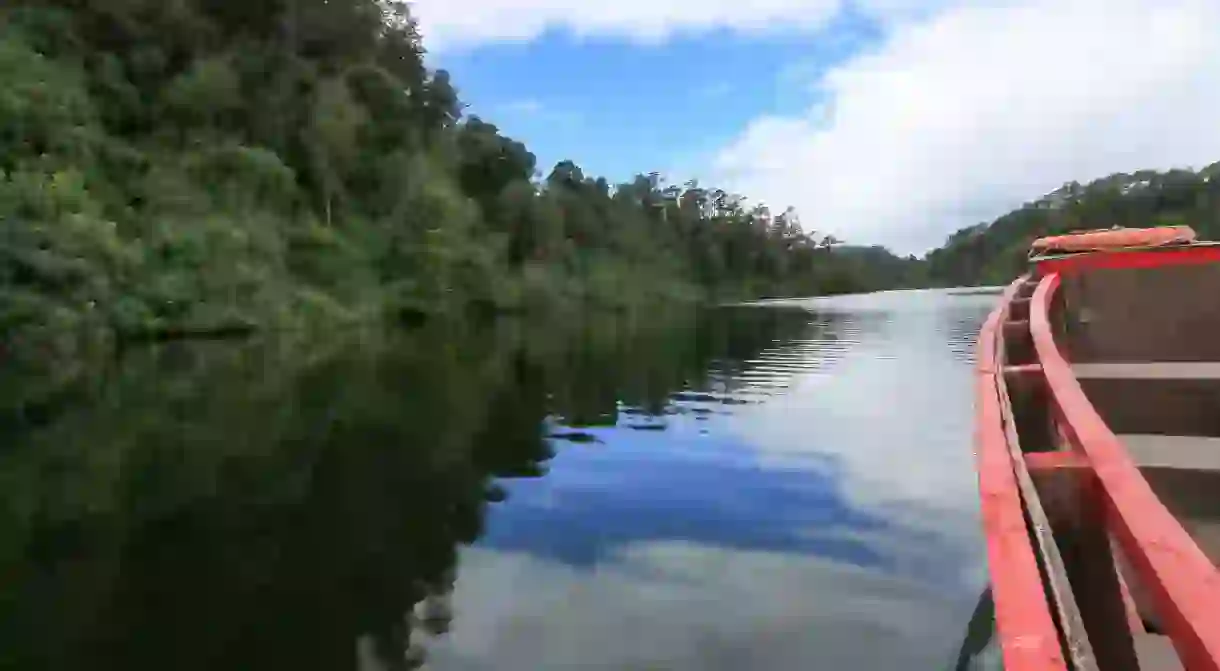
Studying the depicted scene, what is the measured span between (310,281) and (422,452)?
95.7 ft

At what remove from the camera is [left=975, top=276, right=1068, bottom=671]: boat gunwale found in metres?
1.25

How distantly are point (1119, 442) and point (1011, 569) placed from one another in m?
1.05

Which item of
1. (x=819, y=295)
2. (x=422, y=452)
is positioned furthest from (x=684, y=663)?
(x=819, y=295)

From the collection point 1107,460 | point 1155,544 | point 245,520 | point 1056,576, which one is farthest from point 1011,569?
point 245,520

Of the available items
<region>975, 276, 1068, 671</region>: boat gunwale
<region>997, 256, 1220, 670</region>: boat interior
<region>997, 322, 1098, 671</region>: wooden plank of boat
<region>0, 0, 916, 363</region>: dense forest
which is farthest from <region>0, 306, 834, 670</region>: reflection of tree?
<region>0, 0, 916, 363</region>: dense forest

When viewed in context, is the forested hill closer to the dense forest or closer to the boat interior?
the boat interior

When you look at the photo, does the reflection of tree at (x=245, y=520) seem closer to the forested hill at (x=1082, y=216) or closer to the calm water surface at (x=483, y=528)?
the calm water surface at (x=483, y=528)

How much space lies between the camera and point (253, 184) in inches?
1496

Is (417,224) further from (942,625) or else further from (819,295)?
(819,295)

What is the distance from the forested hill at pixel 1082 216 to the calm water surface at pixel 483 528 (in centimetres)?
1079

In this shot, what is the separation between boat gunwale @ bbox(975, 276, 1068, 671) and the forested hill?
1813 cm

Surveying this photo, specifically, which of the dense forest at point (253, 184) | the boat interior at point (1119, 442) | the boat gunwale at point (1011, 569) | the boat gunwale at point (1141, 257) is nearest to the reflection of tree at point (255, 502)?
the boat interior at point (1119, 442)

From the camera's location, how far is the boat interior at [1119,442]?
1.49 metres

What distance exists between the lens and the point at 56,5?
37.0 m
